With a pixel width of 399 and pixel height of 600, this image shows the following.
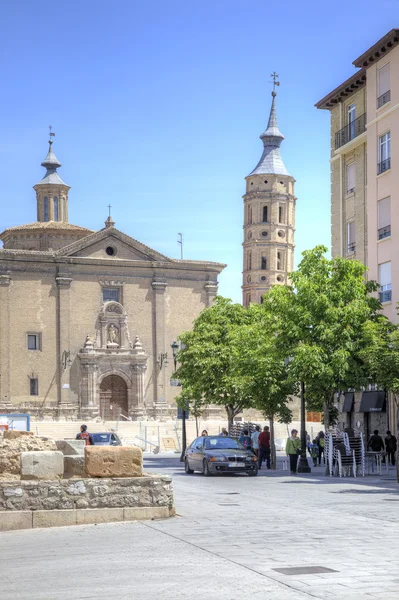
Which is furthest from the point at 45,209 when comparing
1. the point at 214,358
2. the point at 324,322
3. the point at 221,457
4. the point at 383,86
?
the point at 221,457

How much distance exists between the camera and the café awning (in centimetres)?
3927

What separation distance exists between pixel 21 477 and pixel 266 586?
21.2ft

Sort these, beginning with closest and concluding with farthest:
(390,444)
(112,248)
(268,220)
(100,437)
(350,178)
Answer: (390,444)
(100,437)
(350,178)
(112,248)
(268,220)

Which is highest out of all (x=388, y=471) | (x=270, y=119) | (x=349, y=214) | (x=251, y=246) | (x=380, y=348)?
(x=270, y=119)

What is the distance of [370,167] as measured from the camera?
3981 cm

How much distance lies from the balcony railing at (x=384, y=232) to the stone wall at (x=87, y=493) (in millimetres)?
24204

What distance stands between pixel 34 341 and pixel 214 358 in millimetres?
32450

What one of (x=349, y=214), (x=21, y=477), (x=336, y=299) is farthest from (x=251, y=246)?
(x=21, y=477)

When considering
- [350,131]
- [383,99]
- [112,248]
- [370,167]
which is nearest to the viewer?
[383,99]

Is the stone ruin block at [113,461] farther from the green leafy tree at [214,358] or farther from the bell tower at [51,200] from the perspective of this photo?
the bell tower at [51,200]

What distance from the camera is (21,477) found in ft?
48.9

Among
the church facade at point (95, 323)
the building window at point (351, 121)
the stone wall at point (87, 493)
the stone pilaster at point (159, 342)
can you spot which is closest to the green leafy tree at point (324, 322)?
the building window at point (351, 121)

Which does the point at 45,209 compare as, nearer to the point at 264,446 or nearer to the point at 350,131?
the point at 350,131

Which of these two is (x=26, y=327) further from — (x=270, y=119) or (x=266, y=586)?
(x=266, y=586)
